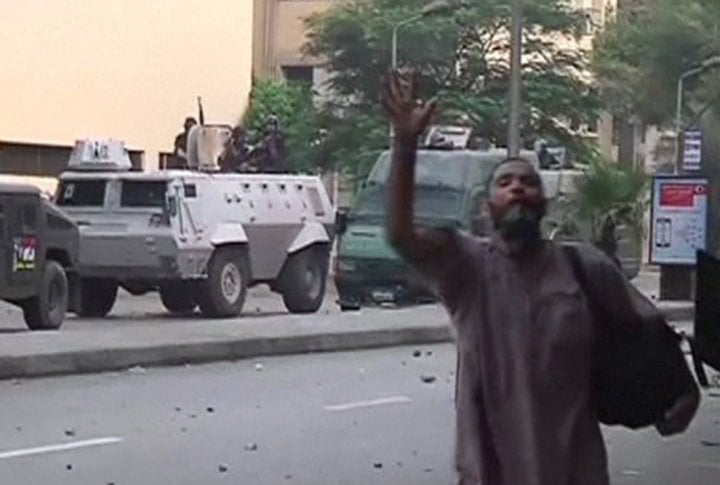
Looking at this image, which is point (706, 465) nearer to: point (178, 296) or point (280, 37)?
point (178, 296)

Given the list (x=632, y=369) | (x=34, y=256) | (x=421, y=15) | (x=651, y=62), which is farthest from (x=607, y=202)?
(x=632, y=369)

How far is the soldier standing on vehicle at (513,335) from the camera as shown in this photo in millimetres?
5387

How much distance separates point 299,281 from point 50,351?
38.5 feet

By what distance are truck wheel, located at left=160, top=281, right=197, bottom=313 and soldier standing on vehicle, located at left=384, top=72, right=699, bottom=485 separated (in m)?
23.3

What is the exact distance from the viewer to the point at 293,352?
22.3m

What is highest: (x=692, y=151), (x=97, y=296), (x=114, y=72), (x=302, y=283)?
(x=114, y=72)

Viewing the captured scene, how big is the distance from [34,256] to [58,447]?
1054 centimetres

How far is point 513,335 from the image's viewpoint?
213 inches

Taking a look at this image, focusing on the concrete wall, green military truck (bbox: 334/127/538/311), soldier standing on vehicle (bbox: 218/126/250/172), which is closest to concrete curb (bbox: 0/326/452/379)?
green military truck (bbox: 334/127/538/311)

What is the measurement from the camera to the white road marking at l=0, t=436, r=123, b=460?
1333cm

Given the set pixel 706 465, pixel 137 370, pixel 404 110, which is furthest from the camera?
pixel 137 370

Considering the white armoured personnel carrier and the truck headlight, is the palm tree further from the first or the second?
the white armoured personnel carrier

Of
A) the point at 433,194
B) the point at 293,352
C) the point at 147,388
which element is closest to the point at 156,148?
the point at 433,194

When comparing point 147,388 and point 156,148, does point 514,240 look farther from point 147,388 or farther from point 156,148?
point 156,148
